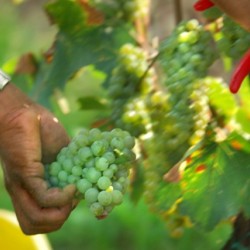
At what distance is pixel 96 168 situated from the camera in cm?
172

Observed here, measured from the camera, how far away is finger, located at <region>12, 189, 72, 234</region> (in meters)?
1.74

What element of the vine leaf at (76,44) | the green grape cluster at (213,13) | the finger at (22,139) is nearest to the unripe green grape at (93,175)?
the finger at (22,139)

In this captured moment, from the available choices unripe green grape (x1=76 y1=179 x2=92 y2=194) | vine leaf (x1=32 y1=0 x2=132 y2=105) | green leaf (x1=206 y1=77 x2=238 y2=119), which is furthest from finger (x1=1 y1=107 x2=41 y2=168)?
vine leaf (x1=32 y1=0 x2=132 y2=105)

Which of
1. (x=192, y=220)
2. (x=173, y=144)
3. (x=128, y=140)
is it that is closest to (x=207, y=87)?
(x=173, y=144)

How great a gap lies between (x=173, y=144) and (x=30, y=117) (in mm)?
408

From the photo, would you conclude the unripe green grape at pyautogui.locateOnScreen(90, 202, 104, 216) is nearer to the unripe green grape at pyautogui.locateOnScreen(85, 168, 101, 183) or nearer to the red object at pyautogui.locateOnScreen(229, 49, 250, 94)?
the unripe green grape at pyautogui.locateOnScreen(85, 168, 101, 183)

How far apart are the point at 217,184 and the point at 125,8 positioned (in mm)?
588

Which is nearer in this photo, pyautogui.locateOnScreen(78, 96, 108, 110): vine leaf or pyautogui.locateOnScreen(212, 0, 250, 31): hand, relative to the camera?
pyautogui.locateOnScreen(212, 0, 250, 31): hand

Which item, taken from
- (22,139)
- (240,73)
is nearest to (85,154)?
(22,139)

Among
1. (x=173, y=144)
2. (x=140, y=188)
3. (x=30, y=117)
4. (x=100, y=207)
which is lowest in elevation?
(x=140, y=188)

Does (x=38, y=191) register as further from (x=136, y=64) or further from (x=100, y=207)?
(x=136, y=64)

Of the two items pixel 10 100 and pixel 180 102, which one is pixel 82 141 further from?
pixel 180 102

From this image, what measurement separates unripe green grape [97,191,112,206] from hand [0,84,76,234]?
58 millimetres

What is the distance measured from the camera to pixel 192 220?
80.4 inches
